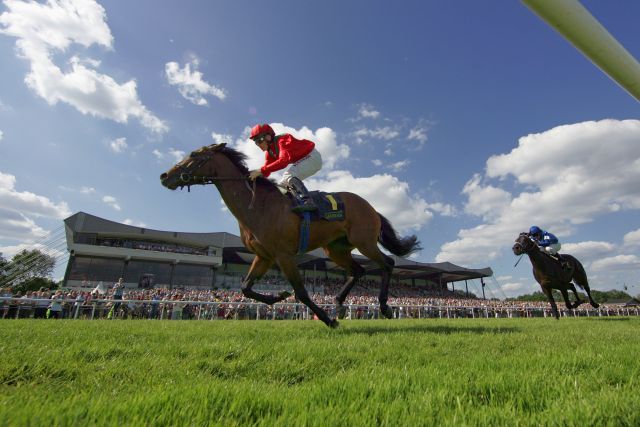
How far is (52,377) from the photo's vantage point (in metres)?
2.22

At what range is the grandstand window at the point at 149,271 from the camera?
4453 cm

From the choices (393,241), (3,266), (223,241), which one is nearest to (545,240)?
(393,241)

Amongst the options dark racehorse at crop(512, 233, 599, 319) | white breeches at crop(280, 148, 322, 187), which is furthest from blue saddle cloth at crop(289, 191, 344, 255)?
dark racehorse at crop(512, 233, 599, 319)

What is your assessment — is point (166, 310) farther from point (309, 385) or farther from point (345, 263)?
point (309, 385)

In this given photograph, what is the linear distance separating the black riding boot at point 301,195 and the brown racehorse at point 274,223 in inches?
5.8

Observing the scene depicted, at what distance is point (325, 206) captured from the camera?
572 centimetres

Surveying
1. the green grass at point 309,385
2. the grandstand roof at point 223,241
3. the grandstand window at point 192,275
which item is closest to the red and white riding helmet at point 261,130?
the green grass at point 309,385

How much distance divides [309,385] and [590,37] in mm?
2025

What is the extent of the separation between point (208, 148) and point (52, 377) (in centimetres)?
425

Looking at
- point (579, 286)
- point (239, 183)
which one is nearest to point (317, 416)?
point (239, 183)

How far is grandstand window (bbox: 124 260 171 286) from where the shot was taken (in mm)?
44531

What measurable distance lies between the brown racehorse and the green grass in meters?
2.03

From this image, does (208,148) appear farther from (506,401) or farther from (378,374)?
(506,401)

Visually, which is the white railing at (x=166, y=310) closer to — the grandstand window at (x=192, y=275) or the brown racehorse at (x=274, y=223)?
the brown racehorse at (x=274, y=223)
